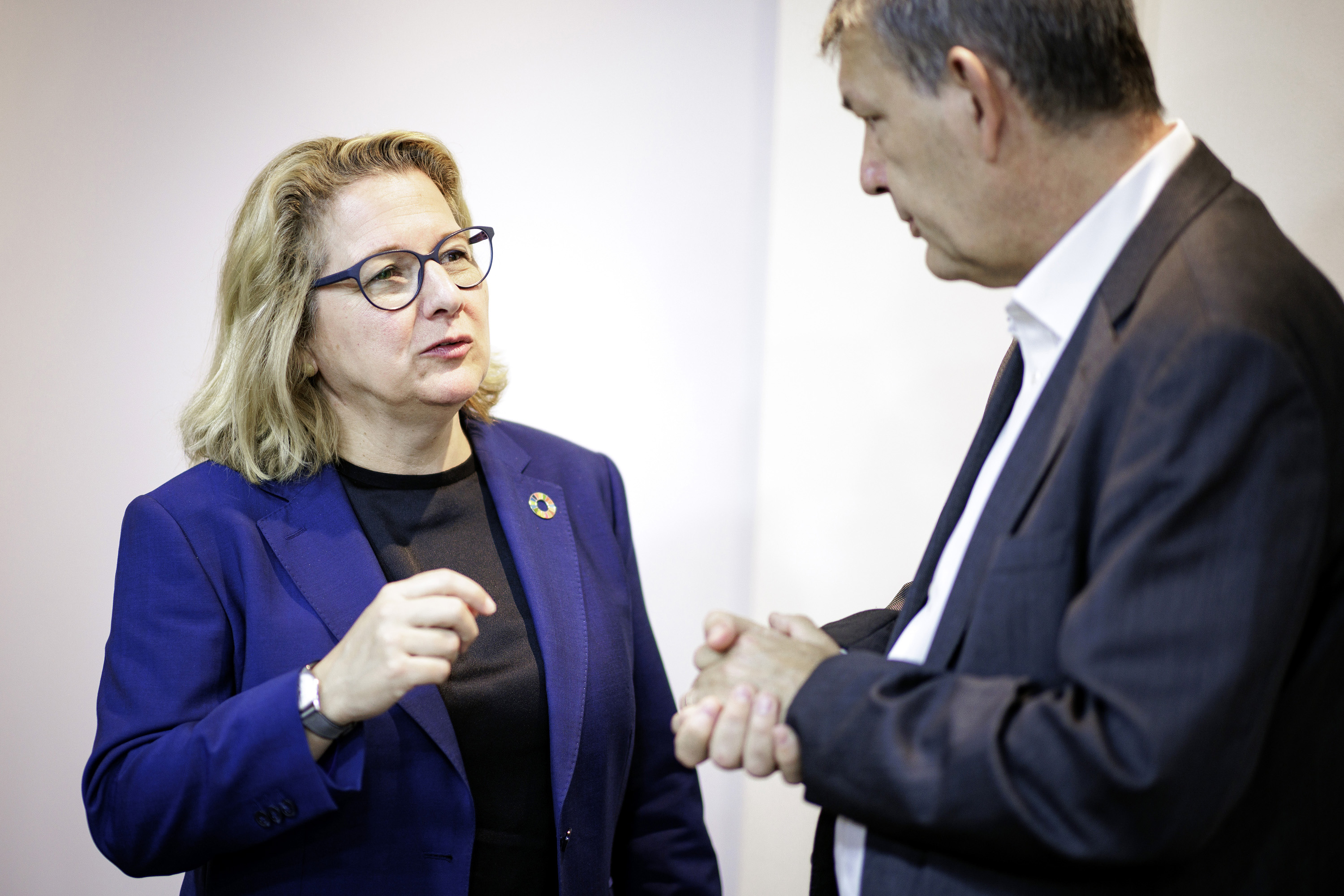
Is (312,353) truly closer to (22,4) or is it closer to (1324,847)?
(22,4)

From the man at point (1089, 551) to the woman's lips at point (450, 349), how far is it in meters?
0.73

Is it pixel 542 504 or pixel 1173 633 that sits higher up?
pixel 1173 633

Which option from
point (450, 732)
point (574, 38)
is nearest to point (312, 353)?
point (450, 732)

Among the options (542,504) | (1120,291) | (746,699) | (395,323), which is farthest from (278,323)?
(1120,291)

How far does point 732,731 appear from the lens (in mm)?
1110

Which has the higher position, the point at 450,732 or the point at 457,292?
the point at 457,292

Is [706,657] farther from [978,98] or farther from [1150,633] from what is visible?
[978,98]

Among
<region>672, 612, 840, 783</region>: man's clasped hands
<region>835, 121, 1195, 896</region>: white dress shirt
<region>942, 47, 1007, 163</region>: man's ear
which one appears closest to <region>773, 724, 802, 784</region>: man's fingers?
<region>672, 612, 840, 783</region>: man's clasped hands

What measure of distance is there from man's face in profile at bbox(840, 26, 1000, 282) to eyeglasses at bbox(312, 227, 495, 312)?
772 millimetres

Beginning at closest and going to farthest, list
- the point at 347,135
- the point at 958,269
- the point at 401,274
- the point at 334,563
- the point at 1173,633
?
1. the point at 1173,633
2. the point at 958,269
3. the point at 334,563
4. the point at 401,274
5. the point at 347,135

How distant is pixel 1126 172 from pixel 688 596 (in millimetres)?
1857

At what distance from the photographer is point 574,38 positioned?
261cm

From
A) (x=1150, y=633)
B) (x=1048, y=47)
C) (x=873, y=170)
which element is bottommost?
(x=1150, y=633)

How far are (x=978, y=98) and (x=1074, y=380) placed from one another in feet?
1.06
